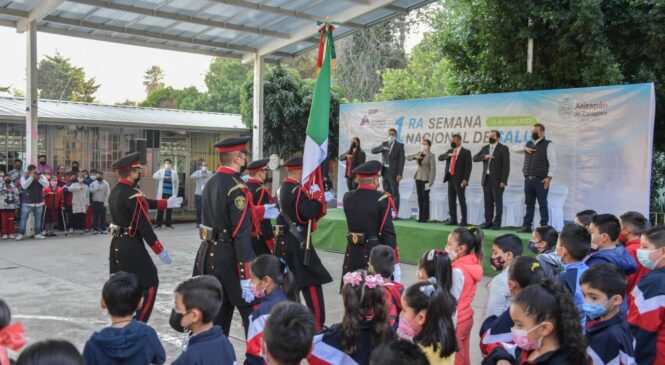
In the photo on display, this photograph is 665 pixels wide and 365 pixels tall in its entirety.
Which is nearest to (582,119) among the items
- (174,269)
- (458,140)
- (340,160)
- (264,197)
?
(458,140)

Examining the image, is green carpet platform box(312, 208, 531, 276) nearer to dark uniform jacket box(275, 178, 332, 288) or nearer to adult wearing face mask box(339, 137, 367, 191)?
adult wearing face mask box(339, 137, 367, 191)

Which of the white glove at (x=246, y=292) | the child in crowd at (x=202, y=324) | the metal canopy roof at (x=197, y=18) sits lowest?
the white glove at (x=246, y=292)

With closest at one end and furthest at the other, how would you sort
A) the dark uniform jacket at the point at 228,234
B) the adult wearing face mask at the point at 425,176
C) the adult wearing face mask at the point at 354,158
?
the dark uniform jacket at the point at 228,234, the adult wearing face mask at the point at 425,176, the adult wearing face mask at the point at 354,158

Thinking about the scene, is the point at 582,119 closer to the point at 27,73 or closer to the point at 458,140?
the point at 458,140

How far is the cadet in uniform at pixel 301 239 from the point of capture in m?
5.84

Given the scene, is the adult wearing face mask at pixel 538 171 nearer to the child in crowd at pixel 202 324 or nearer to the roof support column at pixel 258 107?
the roof support column at pixel 258 107

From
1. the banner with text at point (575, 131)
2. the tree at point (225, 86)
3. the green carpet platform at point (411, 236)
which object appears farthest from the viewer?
the tree at point (225, 86)

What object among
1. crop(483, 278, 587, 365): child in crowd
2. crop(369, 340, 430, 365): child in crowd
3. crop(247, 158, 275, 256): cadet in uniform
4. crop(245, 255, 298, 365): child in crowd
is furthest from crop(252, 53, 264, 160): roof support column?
crop(369, 340, 430, 365): child in crowd

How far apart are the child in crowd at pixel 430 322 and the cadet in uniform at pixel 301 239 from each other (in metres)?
2.99

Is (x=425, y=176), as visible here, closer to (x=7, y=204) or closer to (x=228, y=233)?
(x=228, y=233)

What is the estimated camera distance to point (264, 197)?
20.7ft

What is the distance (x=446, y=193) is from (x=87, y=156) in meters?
9.82

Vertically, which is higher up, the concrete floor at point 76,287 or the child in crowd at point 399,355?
the child in crowd at point 399,355

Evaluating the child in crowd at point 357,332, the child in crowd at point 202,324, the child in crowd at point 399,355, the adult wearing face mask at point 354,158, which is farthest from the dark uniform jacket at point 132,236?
the adult wearing face mask at point 354,158
